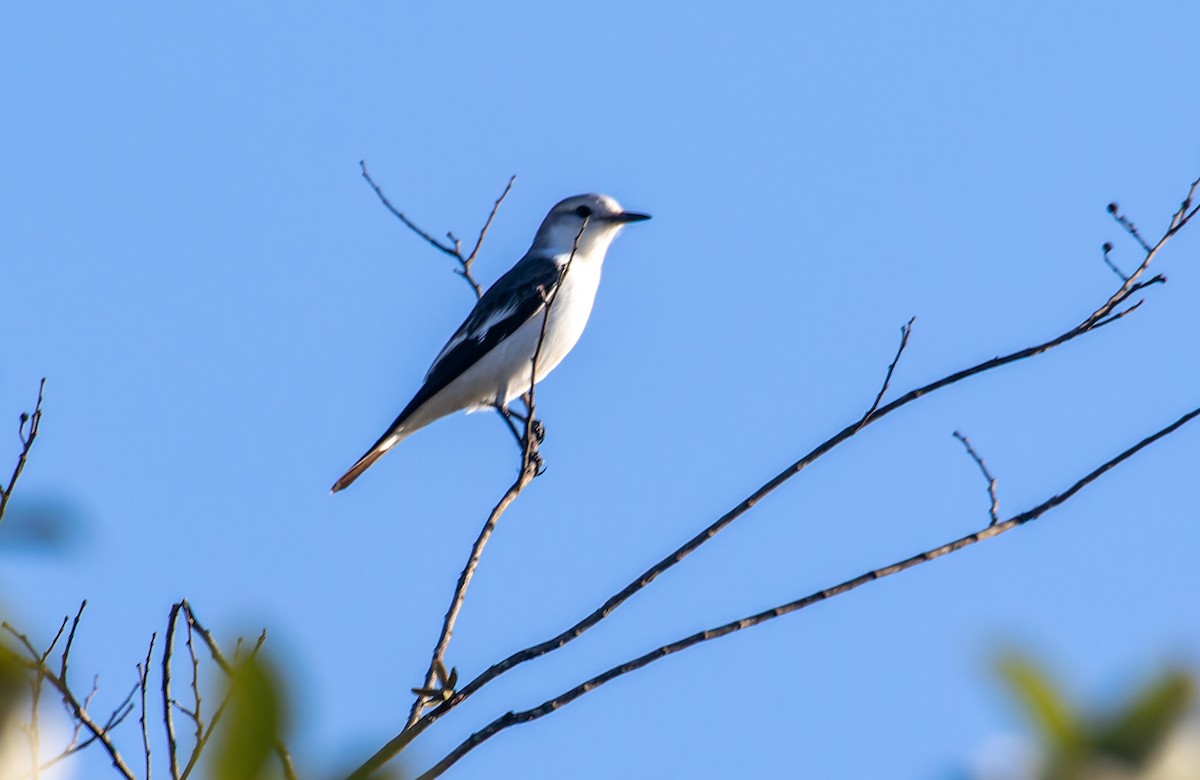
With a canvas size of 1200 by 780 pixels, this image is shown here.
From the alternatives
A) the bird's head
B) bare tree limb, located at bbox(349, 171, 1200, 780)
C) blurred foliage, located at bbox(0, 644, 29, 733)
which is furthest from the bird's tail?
blurred foliage, located at bbox(0, 644, 29, 733)

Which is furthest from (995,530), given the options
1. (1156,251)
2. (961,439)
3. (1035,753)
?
(1035,753)

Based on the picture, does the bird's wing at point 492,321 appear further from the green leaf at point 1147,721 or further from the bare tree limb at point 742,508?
the green leaf at point 1147,721

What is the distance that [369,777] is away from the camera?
3.80 ft

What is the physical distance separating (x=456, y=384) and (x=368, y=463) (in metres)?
0.81

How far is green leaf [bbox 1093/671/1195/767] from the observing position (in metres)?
0.90

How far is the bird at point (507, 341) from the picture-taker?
8500 millimetres

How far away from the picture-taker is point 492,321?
9.05 meters

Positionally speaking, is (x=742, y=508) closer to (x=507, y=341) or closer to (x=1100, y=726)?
(x=1100, y=726)

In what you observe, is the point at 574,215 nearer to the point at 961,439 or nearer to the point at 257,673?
the point at 961,439

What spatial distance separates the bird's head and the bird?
0.01 m

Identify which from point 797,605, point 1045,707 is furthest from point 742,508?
point 1045,707

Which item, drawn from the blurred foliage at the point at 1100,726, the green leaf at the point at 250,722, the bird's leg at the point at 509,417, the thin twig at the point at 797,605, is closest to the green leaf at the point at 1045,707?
the blurred foliage at the point at 1100,726

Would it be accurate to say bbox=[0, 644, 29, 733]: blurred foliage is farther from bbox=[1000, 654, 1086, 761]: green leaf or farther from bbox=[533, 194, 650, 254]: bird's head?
bbox=[533, 194, 650, 254]: bird's head

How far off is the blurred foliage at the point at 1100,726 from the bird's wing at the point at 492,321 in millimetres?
7628
